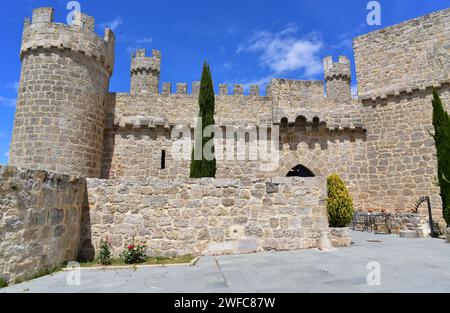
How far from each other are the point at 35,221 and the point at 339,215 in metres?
6.86

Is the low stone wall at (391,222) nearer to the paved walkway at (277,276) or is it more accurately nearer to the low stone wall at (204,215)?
the paved walkway at (277,276)

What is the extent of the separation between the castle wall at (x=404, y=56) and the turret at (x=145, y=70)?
15.5m

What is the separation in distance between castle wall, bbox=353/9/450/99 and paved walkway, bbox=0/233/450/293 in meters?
10.5

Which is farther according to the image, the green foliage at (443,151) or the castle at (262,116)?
the castle at (262,116)

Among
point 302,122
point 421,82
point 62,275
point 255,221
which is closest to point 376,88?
point 421,82

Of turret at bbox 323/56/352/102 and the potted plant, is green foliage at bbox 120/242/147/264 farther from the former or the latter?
turret at bbox 323/56/352/102

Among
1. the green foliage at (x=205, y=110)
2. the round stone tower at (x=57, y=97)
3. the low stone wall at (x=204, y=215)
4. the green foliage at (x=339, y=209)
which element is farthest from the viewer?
the green foliage at (x=205, y=110)

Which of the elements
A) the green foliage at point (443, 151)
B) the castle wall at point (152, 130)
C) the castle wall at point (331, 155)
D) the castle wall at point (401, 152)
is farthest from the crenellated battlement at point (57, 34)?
the green foliage at point (443, 151)

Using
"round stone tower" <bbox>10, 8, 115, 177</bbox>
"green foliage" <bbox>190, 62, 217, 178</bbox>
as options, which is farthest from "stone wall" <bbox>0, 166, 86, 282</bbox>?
"green foliage" <bbox>190, 62, 217, 178</bbox>

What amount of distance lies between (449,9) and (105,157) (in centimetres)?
1689

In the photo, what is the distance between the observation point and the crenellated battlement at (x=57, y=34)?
11.5 metres

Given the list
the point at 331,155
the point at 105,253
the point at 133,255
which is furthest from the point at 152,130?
the point at 331,155

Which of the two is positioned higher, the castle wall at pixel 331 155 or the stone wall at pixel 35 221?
the castle wall at pixel 331 155

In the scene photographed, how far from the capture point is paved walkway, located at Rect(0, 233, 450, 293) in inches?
159
